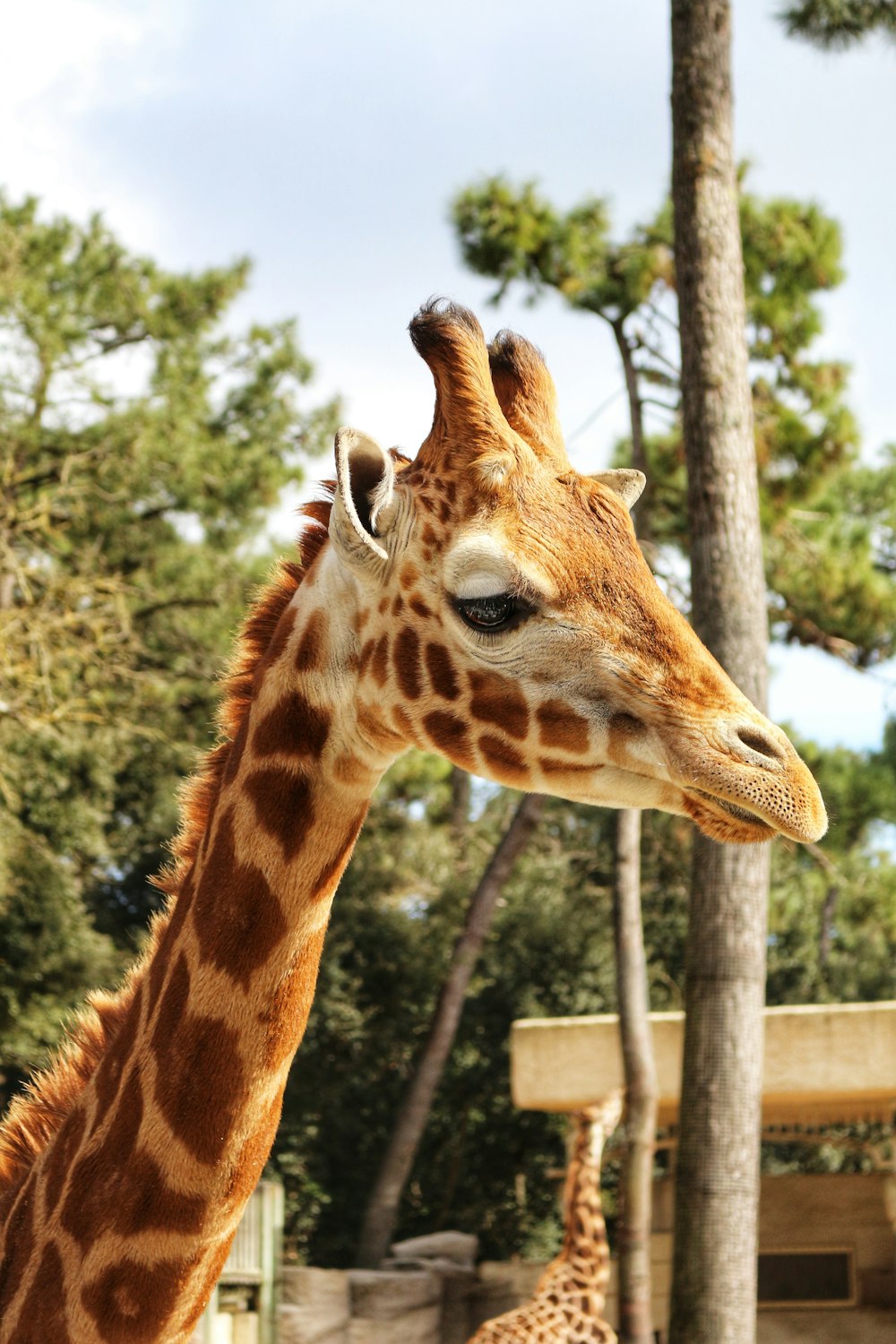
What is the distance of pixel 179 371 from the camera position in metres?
19.5

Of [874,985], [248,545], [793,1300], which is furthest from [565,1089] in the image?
[874,985]

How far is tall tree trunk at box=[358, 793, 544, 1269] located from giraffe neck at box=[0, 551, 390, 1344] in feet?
38.4

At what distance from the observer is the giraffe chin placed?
6.68ft

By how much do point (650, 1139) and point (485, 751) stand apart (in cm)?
983

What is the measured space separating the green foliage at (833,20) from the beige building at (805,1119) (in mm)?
7343

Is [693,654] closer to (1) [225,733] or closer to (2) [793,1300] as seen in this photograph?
(1) [225,733]

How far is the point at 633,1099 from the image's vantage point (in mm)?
11180

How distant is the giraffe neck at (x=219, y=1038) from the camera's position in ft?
7.54

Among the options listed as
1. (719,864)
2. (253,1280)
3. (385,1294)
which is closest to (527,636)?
(719,864)

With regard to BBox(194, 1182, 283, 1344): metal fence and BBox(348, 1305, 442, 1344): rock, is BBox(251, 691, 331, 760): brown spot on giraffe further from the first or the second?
BBox(348, 1305, 442, 1344): rock

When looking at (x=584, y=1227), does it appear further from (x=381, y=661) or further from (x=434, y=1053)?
(x=381, y=661)

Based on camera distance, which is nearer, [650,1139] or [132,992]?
[132,992]

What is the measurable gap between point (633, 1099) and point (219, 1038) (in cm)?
945

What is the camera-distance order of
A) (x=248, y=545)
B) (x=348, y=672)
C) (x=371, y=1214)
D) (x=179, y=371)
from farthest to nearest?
(x=248, y=545), (x=179, y=371), (x=371, y=1214), (x=348, y=672)
